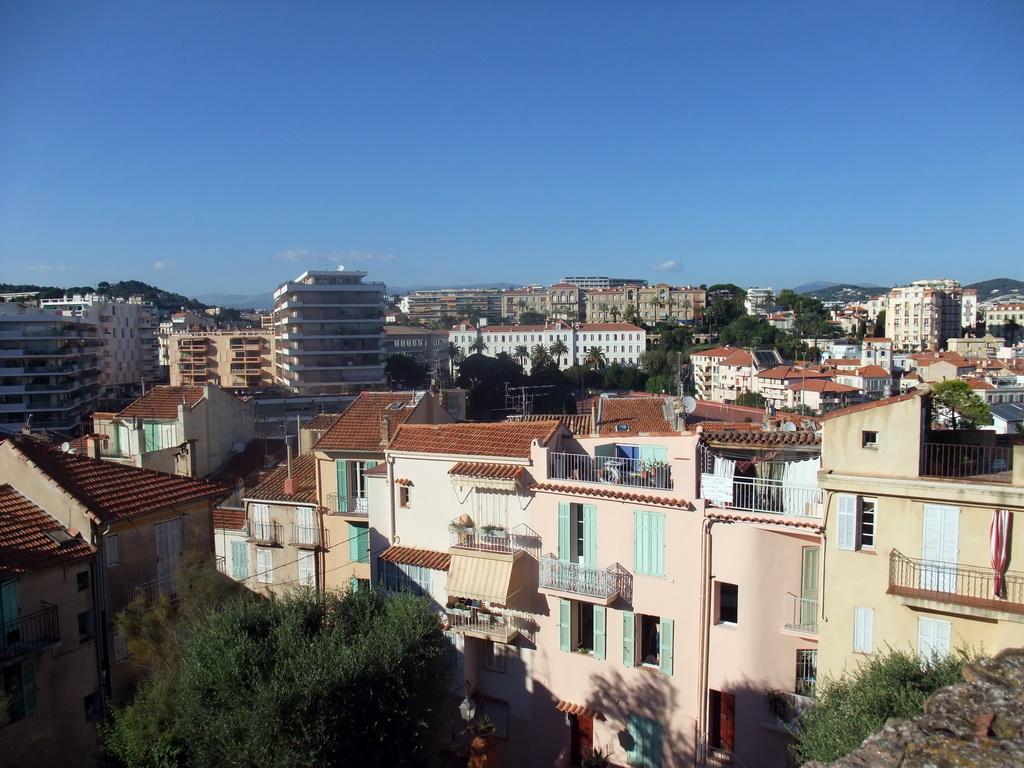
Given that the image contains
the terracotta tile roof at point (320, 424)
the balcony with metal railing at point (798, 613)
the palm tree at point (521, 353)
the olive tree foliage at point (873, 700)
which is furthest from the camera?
the palm tree at point (521, 353)

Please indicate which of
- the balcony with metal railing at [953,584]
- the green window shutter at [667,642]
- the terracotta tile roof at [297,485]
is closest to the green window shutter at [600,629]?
the green window shutter at [667,642]

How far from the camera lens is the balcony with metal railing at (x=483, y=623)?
18.8 meters

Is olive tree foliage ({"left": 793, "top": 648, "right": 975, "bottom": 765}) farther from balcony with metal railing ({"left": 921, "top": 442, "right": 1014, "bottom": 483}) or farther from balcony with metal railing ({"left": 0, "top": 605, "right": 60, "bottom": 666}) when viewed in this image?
balcony with metal railing ({"left": 0, "top": 605, "right": 60, "bottom": 666})

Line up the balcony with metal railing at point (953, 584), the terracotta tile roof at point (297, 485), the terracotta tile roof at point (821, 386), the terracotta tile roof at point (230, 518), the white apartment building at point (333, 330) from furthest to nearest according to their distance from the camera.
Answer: the white apartment building at point (333, 330) < the terracotta tile roof at point (821, 386) < the terracotta tile roof at point (230, 518) < the terracotta tile roof at point (297, 485) < the balcony with metal railing at point (953, 584)

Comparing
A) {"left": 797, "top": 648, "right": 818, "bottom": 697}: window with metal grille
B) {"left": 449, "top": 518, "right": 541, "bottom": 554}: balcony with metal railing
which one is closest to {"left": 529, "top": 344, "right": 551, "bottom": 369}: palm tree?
{"left": 449, "top": 518, "right": 541, "bottom": 554}: balcony with metal railing

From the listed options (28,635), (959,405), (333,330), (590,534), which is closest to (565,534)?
(590,534)

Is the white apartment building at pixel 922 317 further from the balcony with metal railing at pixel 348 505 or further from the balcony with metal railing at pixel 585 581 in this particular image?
the balcony with metal railing at pixel 585 581

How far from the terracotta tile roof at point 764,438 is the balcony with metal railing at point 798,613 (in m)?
3.23

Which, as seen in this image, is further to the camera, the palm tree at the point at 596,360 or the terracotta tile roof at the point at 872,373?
the palm tree at the point at 596,360

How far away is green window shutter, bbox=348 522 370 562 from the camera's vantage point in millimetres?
22672

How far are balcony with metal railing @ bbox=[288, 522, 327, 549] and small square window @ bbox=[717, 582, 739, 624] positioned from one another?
12047mm

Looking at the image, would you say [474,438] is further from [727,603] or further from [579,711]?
[727,603]

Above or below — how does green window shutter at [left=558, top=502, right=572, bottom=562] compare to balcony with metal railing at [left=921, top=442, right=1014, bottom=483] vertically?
below

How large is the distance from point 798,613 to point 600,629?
14.8 ft
